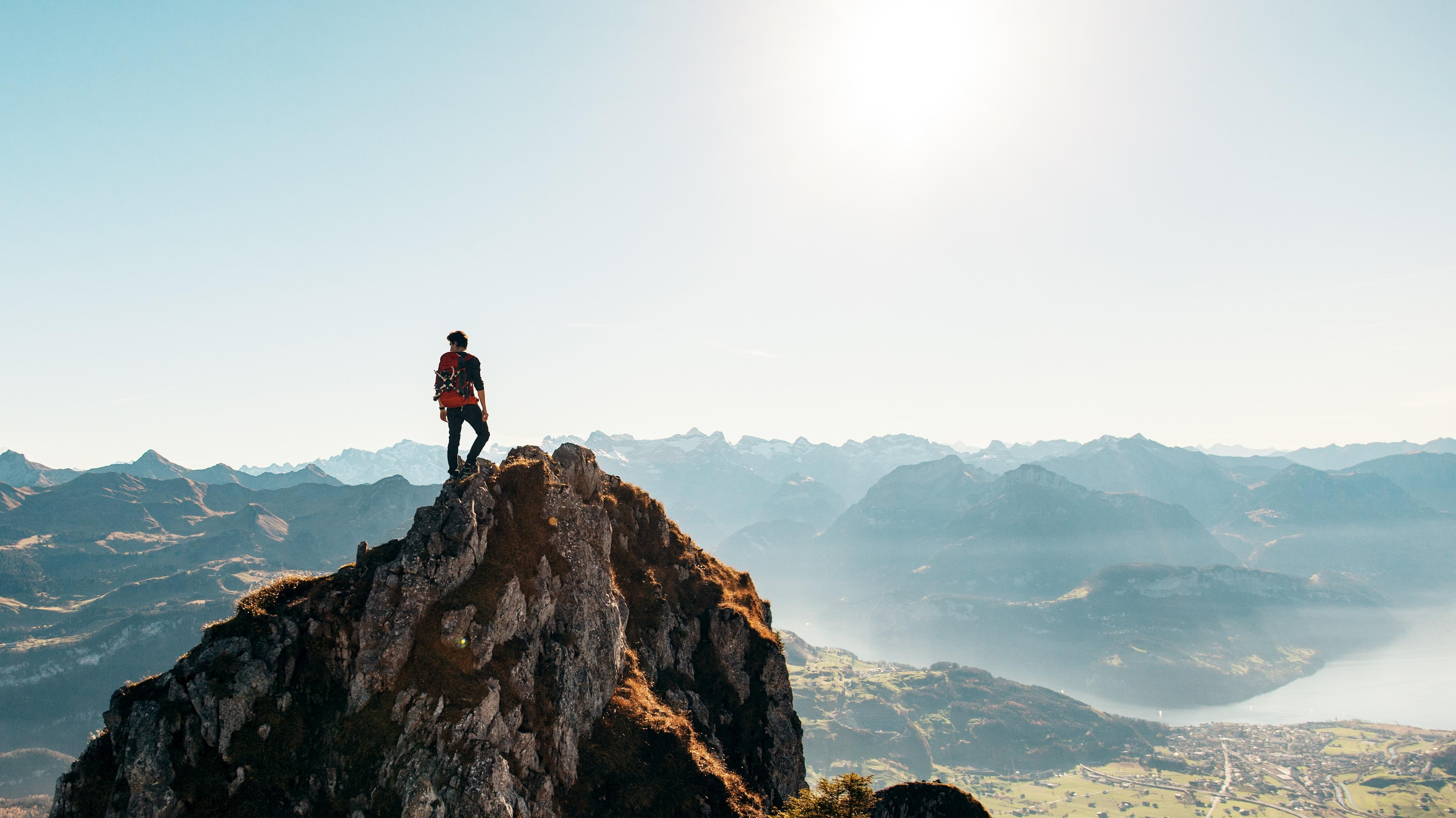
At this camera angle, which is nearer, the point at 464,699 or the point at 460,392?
the point at 464,699

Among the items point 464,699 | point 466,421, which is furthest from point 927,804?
point 466,421

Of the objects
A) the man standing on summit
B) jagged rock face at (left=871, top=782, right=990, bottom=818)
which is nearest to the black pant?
the man standing on summit

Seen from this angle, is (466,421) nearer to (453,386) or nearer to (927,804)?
(453,386)

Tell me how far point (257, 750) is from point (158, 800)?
274 centimetres

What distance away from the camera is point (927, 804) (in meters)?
33.2

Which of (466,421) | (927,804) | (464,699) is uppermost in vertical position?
(466,421)

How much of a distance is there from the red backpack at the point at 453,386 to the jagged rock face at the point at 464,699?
391cm

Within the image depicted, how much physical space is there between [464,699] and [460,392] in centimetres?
1314

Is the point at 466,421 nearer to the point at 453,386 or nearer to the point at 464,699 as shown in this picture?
the point at 453,386

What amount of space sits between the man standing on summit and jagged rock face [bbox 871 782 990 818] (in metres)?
26.3

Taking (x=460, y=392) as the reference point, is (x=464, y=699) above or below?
below

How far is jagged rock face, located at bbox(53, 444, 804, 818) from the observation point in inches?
905

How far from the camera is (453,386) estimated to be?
1216 inches

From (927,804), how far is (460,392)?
30.2 meters
